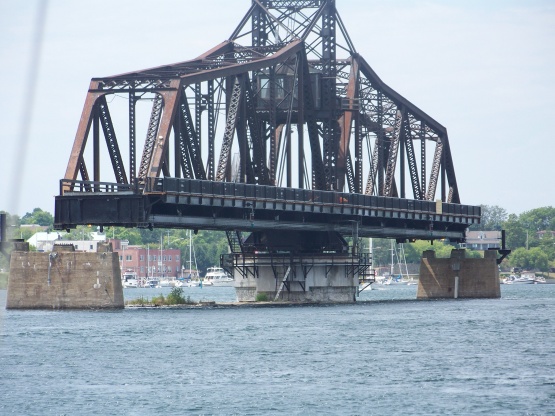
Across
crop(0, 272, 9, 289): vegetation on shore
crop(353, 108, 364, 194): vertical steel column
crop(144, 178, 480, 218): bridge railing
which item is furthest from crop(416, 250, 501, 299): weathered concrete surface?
crop(0, 272, 9, 289): vegetation on shore

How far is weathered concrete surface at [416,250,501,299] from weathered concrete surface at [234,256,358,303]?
61.6 ft

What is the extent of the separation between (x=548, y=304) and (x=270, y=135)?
97.7 ft

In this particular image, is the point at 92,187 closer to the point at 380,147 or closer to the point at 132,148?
the point at 132,148

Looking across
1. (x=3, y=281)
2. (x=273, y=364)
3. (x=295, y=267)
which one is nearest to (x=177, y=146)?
(x=295, y=267)

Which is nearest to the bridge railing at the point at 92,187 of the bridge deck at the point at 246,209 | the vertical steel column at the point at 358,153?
the bridge deck at the point at 246,209

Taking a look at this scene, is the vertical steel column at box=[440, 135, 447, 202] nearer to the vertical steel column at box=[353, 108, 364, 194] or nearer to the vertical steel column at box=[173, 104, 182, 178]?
the vertical steel column at box=[353, 108, 364, 194]

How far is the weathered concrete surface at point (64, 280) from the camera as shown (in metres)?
93.6

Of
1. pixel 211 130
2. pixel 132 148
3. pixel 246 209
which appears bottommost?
pixel 246 209

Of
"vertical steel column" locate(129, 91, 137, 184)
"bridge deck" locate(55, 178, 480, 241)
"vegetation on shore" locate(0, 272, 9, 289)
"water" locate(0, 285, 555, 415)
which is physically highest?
"vertical steel column" locate(129, 91, 137, 184)

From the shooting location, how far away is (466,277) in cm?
13288

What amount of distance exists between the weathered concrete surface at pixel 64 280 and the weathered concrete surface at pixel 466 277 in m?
46.3

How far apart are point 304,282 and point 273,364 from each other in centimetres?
5078

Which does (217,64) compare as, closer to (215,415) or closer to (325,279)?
(325,279)

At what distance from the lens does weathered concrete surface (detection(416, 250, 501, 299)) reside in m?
132
